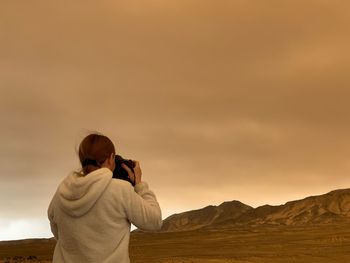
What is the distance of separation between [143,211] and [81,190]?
0.39m

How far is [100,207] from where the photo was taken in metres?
3.74

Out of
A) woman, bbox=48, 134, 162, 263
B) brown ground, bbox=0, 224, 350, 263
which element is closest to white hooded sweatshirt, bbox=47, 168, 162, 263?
woman, bbox=48, 134, 162, 263

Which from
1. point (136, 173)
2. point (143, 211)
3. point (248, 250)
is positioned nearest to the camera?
point (143, 211)

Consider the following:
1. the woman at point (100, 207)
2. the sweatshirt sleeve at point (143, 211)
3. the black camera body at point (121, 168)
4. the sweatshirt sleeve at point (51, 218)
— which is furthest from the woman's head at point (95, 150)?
the sweatshirt sleeve at point (51, 218)

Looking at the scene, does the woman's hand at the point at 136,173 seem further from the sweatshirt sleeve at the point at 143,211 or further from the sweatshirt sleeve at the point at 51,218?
the sweatshirt sleeve at the point at 51,218

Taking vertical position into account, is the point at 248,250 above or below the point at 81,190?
above

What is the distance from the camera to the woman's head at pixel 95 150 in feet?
12.0

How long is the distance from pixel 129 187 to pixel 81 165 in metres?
0.33

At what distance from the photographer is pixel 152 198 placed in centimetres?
376

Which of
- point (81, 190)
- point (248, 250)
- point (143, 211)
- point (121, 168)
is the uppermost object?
point (248, 250)

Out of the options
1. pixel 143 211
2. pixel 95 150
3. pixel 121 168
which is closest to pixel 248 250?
pixel 121 168

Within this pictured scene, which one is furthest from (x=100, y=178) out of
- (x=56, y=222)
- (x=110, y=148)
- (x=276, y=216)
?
(x=276, y=216)

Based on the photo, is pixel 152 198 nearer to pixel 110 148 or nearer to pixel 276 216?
pixel 110 148

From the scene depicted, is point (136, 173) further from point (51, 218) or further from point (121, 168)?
point (51, 218)
